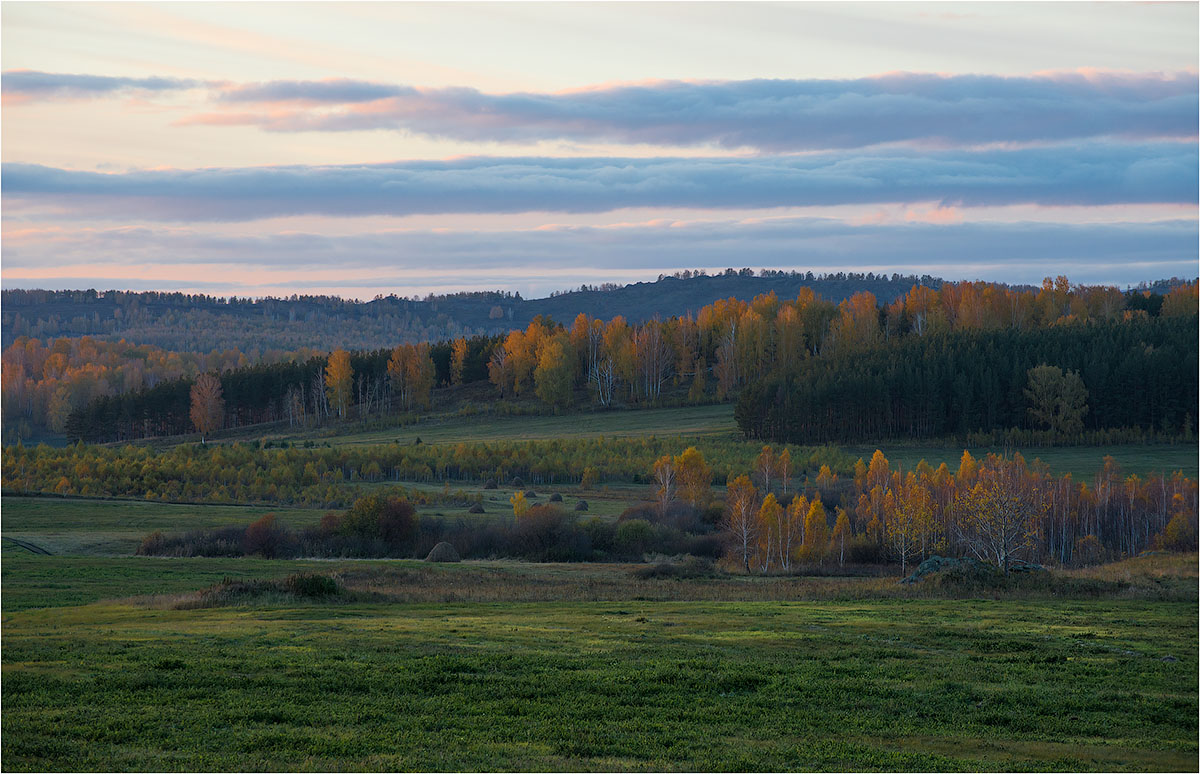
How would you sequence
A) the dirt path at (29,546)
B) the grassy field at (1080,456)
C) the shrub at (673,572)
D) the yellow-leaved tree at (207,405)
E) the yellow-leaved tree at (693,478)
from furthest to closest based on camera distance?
1. the yellow-leaved tree at (207,405)
2. the grassy field at (1080,456)
3. the yellow-leaved tree at (693,478)
4. the dirt path at (29,546)
5. the shrub at (673,572)

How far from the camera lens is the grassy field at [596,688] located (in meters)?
15.2

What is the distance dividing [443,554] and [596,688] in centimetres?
3738

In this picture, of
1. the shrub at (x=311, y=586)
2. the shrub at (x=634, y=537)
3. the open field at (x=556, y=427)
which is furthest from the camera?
the open field at (x=556, y=427)

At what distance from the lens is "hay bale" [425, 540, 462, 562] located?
55094 mm

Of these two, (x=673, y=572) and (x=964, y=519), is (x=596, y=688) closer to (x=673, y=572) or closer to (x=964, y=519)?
(x=673, y=572)

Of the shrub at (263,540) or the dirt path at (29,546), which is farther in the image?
the shrub at (263,540)

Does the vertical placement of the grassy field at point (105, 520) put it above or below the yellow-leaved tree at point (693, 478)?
Result: below

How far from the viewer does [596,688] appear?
63.1ft

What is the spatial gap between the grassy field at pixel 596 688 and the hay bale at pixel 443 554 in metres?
22.7

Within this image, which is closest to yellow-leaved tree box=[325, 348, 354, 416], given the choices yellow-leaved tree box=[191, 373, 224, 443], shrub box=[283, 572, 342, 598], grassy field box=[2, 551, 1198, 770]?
yellow-leaved tree box=[191, 373, 224, 443]

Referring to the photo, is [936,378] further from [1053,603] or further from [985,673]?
[985,673]

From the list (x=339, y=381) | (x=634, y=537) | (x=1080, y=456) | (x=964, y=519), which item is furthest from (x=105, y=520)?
(x=339, y=381)

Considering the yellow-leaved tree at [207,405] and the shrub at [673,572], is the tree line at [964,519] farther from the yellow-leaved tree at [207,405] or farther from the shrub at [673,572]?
the yellow-leaved tree at [207,405]

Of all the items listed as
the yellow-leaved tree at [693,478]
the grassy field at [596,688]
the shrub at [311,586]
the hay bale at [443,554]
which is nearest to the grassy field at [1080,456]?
the yellow-leaved tree at [693,478]
